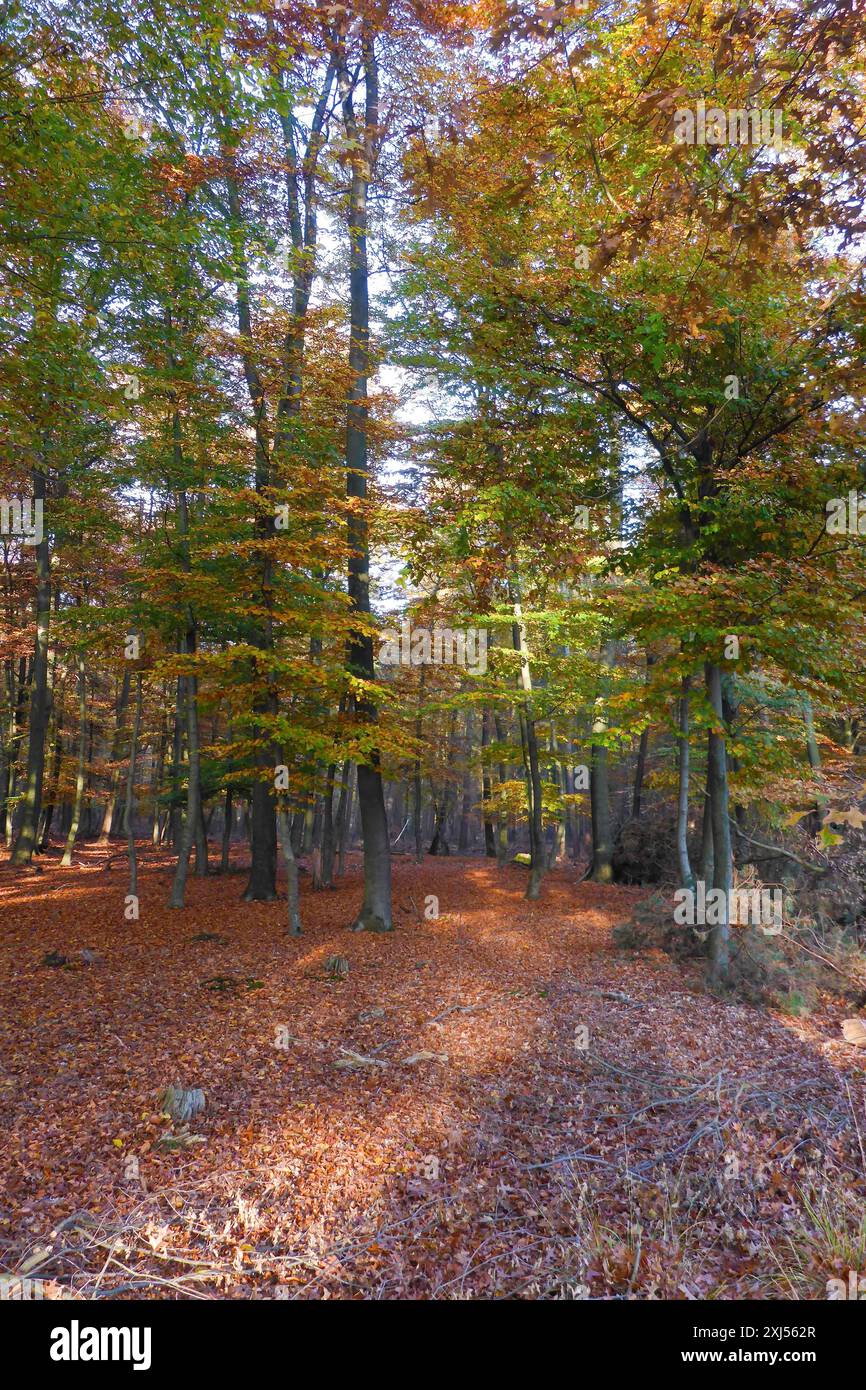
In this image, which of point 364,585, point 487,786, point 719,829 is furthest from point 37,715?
point 719,829

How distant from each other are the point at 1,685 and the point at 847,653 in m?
25.6

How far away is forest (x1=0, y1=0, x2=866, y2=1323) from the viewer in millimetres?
3590

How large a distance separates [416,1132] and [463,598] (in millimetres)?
7022

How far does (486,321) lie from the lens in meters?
7.69

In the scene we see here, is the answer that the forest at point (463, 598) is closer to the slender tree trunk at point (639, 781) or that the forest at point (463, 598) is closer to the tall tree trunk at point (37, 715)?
the tall tree trunk at point (37, 715)

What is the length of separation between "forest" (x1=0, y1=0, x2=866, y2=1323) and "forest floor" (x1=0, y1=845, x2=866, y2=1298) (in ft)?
0.12

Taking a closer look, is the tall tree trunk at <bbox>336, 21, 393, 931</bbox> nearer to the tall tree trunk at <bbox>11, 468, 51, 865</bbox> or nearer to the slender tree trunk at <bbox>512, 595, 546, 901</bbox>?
the slender tree trunk at <bbox>512, 595, 546, 901</bbox>

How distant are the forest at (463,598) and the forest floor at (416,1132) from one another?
36 millimetres

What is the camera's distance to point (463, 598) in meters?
9.70

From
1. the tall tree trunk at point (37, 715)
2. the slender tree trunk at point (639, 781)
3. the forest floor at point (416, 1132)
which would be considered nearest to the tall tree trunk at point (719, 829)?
the forest floor at point (416, 1132)

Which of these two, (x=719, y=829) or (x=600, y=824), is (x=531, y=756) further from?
(x=719, y=829)

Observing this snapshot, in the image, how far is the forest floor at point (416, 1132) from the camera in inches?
128
